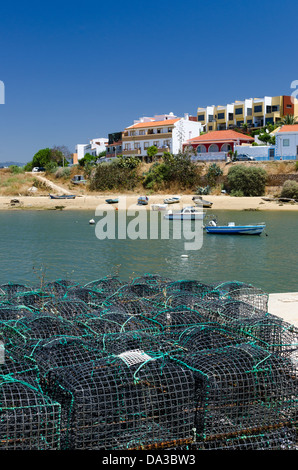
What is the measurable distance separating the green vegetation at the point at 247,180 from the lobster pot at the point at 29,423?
52.4m

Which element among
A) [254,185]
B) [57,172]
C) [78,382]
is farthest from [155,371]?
[57,172]

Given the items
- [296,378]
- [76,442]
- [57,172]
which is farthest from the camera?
[57,172]

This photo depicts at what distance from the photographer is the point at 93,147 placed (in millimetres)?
95250

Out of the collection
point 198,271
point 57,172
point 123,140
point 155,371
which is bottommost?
point 198,271

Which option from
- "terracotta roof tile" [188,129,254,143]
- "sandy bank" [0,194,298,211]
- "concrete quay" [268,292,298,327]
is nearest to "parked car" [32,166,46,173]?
"sandy bank" [0,194,298,211]

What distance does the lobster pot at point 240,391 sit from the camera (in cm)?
575

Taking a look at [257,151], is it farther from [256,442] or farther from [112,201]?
[256,442]

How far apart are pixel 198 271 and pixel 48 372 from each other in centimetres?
1660

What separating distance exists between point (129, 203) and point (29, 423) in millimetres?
51233

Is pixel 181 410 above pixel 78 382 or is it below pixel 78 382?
below

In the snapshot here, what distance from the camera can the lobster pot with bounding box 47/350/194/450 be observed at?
5316mm

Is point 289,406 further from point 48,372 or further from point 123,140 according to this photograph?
point 123,140

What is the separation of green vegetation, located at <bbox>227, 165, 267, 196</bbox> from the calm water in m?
15.7
